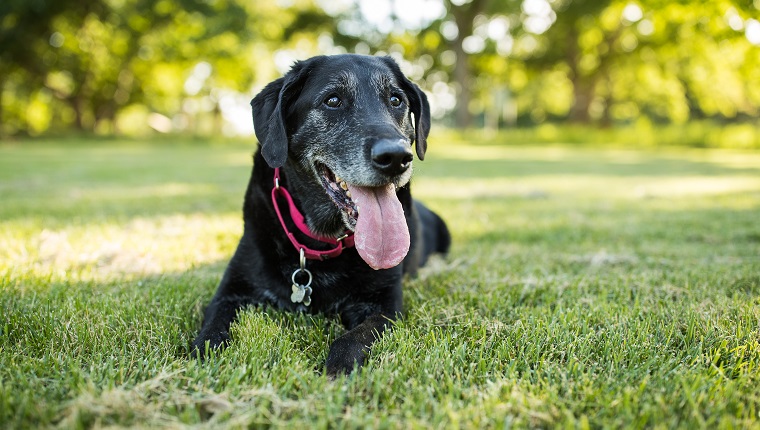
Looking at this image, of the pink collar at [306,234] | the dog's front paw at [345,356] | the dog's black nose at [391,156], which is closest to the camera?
the dog's front paw at [345,356]

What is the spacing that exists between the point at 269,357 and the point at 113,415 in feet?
2.15

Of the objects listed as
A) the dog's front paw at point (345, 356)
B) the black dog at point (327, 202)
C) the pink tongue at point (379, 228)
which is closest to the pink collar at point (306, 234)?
the black dog at point (327, 202)

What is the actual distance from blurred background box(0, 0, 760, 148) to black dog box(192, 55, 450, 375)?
29265 millimetres

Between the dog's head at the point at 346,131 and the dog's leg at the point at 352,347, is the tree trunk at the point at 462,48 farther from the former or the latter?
the dog's leg at the point at 352,347

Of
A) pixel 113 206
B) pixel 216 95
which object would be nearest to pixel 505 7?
pixel 216 95

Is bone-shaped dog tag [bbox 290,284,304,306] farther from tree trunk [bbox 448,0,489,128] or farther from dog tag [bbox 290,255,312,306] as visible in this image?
tree trunk [bbox 448,0,489,128]

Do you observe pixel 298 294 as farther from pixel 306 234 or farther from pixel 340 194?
pixel 340 194

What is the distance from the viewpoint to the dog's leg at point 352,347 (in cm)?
218

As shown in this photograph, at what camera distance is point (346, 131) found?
288cm

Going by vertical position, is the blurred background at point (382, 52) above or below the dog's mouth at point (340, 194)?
above

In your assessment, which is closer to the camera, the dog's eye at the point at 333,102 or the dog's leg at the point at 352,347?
the dog's leg at the point at 352,347

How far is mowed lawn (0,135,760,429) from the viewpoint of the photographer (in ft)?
5.78

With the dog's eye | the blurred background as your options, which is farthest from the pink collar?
the blurred background

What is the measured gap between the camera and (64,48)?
117ft
